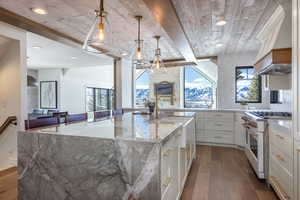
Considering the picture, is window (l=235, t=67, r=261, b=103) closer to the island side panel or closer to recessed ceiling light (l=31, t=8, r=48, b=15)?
the island side panel

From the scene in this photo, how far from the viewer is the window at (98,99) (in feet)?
27.6

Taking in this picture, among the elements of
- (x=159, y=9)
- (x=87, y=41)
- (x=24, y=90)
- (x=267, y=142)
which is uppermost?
(x=159, y=9)

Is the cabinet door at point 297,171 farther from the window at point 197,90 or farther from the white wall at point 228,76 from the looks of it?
the window at point 197,90

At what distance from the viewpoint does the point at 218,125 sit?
4598 mm

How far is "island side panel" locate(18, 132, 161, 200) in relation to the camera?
1278 millimetres

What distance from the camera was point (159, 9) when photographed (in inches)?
86.1

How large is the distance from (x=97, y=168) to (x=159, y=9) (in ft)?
6.12

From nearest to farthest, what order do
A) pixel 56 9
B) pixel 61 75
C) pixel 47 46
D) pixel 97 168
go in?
1. pixel 97 168
2. pixel 56 9
3. pixel 47 46
4. pixel 61 75

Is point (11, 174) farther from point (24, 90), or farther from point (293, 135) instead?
point (293, 135)

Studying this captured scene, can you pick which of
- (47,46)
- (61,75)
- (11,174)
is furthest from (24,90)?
(61,75)

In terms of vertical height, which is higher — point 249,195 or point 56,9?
point 56,9

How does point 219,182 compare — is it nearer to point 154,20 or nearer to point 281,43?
point 281,43

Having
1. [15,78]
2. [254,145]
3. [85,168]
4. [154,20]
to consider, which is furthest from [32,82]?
[254,145]

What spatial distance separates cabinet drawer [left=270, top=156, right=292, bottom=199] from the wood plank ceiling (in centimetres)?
201
